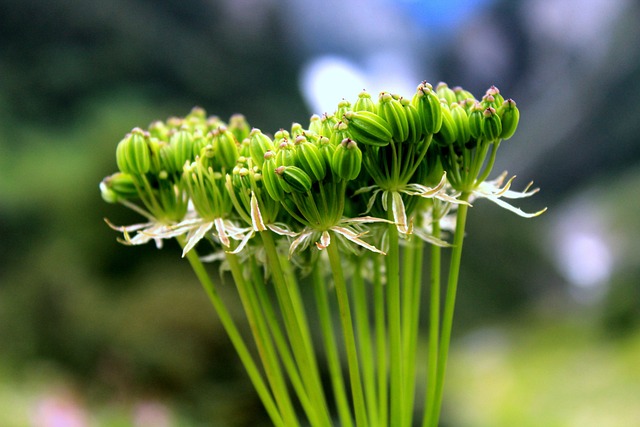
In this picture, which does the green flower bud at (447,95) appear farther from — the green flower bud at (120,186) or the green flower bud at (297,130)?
the green flower bud at (120,186)

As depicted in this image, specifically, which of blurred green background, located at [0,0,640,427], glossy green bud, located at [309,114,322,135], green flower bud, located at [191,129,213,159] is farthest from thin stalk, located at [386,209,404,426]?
blurred green background, located at [0,0,640,427]

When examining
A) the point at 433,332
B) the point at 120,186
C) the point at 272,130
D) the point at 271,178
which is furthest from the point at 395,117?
the point at 272,130

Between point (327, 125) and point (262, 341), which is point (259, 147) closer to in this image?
point (327, 125)

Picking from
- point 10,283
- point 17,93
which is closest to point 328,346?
point 10,283

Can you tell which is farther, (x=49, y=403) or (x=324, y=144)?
(x=49, y=403)

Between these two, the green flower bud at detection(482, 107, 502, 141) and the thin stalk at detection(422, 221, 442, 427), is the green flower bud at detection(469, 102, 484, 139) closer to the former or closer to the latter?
the green flower bud at detection(482, 107, 502, 141)

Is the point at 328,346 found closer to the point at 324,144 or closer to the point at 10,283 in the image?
the point at 324,144
